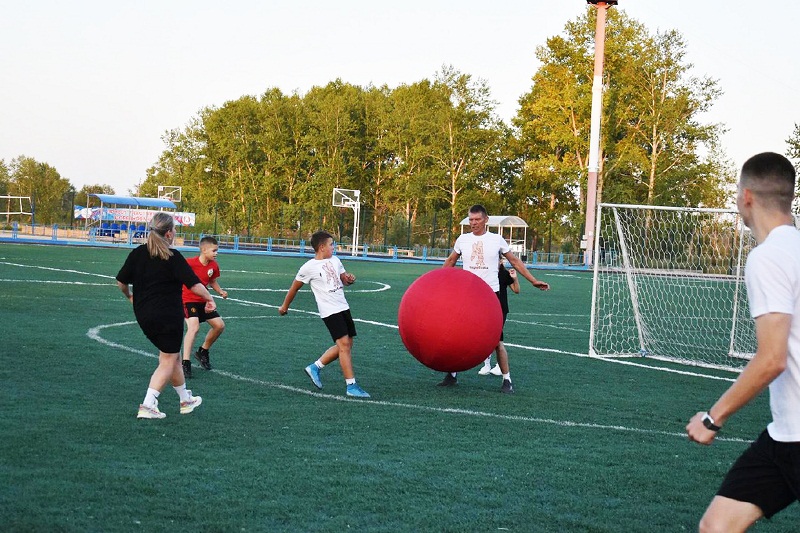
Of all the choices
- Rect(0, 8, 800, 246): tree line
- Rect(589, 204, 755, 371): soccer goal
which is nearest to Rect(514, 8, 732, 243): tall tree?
Rect(0, 8, 800, 246): tree line

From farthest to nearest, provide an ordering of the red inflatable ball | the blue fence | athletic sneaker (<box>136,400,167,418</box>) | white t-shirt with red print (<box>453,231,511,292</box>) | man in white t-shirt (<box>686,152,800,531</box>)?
the blue fence < white t-shirt with red print (<box>453,231,511,292</box>) < the red inflatable ball < athletic sneaker (<box>136,400,167,418</box>) < man in white t-shirt (<box>686,152,800,531</box>)

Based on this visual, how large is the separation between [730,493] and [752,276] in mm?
898

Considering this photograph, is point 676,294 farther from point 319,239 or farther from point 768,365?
point 768,365

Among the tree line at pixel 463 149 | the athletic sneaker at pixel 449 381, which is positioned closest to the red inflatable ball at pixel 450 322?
the athletic sneaker at pixel 449 381

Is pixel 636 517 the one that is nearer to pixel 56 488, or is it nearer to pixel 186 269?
pixel 56 488

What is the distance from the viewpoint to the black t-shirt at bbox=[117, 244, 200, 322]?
301 inches

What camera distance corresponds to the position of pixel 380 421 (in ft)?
26.0

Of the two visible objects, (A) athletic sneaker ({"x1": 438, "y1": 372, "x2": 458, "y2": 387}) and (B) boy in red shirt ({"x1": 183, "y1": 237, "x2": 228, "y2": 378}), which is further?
(B) boy in red shirt ({"x1": 183, "y1": 237, "x2": 228, "y2": 378})

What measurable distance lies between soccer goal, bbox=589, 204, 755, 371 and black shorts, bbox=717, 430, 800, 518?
9.45 metres

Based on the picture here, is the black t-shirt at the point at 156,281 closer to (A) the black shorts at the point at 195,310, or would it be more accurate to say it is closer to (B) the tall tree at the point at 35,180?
(A) the black shorts at the point at 195,310

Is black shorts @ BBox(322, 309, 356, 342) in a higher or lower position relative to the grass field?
higher

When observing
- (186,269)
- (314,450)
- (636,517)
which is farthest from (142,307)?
(636,517)

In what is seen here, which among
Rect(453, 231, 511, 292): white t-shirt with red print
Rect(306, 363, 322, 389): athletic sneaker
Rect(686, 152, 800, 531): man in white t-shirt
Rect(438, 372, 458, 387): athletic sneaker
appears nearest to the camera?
Rect(686, 152, 800, 531): man in white t-shirt

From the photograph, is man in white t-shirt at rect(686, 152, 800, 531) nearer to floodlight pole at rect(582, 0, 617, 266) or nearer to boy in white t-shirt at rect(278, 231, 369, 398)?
boy in white t-shirt at rect(278, 231, 369, 398)
